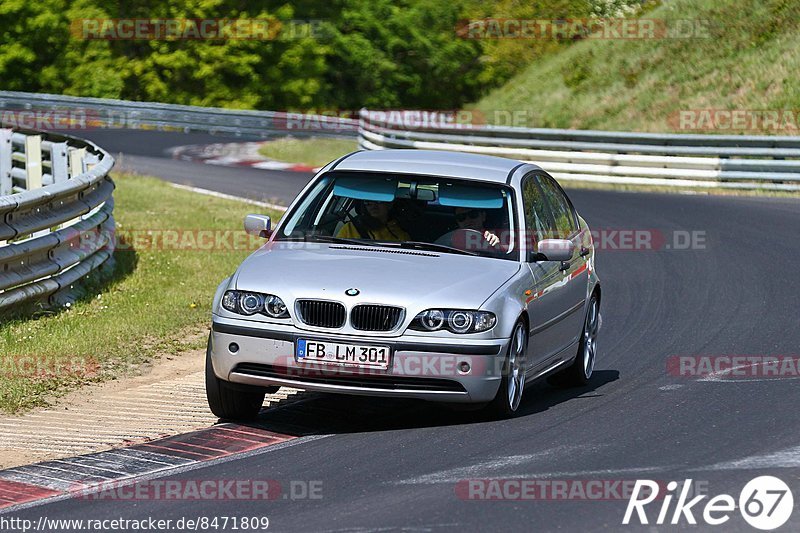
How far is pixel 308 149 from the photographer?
36656 millimetres

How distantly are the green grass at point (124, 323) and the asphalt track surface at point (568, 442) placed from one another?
1.91m

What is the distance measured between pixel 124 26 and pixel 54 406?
57.5 m

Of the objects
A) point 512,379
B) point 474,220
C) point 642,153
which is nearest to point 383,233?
point 474,220

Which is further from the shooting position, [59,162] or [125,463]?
[59,162]

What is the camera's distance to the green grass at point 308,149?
35.1 meters

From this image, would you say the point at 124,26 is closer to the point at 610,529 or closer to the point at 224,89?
the point at 224,89

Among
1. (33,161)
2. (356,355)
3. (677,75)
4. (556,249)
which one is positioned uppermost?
(556,249)

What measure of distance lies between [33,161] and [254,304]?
12.3 metres

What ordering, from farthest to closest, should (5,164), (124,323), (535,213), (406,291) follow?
(5,164) → (124,323) → (535,213) → (406,291)

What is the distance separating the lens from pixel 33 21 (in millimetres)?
60625

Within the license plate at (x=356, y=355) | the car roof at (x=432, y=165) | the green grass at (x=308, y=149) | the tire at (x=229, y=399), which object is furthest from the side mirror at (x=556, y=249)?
the green grass at (x=308, y=149)

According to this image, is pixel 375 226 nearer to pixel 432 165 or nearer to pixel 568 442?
pixel 432 165

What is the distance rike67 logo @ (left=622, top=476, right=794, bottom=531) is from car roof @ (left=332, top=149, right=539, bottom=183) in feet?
10.6

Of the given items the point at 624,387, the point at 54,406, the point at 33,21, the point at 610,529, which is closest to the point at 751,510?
the point at 610,529
